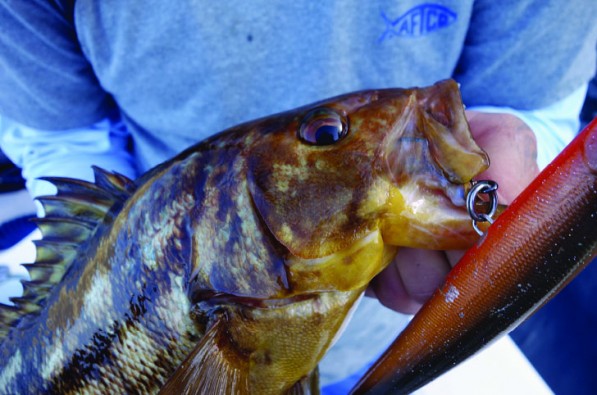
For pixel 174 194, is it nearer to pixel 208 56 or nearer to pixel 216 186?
pixel 216 186

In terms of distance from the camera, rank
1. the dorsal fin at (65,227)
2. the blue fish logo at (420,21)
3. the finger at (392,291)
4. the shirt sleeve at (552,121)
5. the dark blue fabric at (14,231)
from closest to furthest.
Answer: the finger at (392,291) → the dorsal fin at (65,227) → the blue fish logo at (420,21) → the shirt sleeve at (552,121) → the dark blue fabric at (14,231)

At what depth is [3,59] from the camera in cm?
162

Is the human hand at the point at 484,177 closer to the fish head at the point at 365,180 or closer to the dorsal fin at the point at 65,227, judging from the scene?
the fish head at the point at 365,180

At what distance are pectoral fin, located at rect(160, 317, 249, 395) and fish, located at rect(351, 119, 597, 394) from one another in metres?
0.29

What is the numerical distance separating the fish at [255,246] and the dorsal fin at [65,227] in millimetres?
50

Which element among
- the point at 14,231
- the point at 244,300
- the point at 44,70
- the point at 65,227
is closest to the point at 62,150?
the point at 44,70

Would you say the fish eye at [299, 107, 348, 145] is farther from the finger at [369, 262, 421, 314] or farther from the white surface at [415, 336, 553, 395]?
the white surface at [415, 336, 553, 395]

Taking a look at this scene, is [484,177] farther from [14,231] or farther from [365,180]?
[14,231]

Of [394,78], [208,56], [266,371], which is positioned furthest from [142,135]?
[266,371]

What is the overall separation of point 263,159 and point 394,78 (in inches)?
35.1

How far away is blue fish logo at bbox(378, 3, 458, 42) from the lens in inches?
59.1

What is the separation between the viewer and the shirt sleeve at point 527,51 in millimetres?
1573

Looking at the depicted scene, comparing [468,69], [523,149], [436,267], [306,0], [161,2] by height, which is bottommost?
Answer: [436,267]

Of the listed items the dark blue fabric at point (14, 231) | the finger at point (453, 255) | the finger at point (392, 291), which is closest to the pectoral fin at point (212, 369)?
the finger at point (392, 291)
